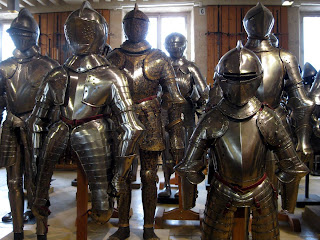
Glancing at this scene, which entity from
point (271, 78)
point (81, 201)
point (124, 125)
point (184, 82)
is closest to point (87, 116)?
point (124, 125)

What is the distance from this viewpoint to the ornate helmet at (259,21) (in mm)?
2738

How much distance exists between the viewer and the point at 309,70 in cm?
517

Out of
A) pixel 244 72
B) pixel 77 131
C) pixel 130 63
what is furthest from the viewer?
pixel 130 63

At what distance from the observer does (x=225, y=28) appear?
309 inches

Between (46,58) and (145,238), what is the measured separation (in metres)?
1.90

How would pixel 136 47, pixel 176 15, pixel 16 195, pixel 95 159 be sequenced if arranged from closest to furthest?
pixel 95 159
pixel 136 47
pixel 16 195
pixel 176 15

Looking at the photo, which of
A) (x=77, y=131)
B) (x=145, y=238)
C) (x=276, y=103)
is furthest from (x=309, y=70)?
(x=77, y=131)

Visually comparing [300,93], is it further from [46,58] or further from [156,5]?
[156,5]

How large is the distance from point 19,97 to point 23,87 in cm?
→ 10

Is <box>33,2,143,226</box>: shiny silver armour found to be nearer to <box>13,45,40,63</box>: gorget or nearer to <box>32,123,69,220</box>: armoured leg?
<box>32,123,69,220</box>: armoured leg

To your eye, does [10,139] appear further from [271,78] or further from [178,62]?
[271,78]

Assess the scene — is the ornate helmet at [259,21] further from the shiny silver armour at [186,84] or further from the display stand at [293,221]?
the display stand at [293,221]

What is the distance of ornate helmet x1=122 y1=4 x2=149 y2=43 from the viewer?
2.85m

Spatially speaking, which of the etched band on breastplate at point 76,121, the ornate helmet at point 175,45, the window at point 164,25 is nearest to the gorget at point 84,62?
the etched band on breastplate at point 76,121
